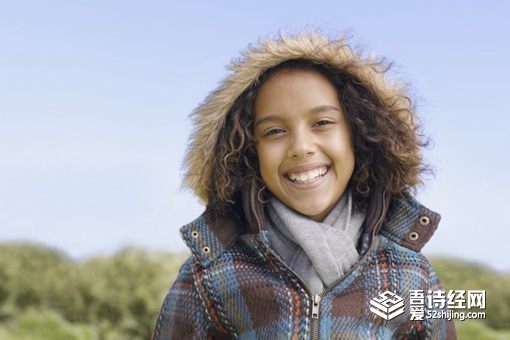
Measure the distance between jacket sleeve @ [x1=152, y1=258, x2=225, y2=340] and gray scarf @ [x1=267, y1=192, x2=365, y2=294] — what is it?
0.26 meters

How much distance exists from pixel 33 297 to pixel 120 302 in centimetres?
71

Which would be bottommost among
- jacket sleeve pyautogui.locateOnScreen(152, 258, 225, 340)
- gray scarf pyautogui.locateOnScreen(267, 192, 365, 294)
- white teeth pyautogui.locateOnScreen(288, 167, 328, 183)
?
jacket sleeve pyautogui.locateOnScreen(152, 258, 225, 340)

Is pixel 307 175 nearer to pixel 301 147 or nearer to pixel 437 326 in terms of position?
pixel 301 147

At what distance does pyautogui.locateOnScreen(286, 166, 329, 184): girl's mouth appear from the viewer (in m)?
2.01

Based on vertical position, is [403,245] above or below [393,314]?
above

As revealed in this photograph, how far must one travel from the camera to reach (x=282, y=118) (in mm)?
1992

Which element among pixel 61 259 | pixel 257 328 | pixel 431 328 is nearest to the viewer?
pixel 257 328

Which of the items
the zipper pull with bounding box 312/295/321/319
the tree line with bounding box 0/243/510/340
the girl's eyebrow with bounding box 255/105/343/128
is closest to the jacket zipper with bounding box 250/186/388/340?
the zipper pull with bounding box 312/295/321/319

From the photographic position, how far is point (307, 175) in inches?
79.2

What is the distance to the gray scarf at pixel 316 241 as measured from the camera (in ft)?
6.38

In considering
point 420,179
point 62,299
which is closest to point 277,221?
point 420,179

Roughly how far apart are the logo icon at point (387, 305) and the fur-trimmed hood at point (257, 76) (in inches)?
20.1

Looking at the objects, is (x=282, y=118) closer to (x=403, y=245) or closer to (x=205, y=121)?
(x=205, y=121)

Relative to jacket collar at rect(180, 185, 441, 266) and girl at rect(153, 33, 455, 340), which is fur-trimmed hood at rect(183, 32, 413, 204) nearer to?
girl at rect(153, 33, 455, 340)
